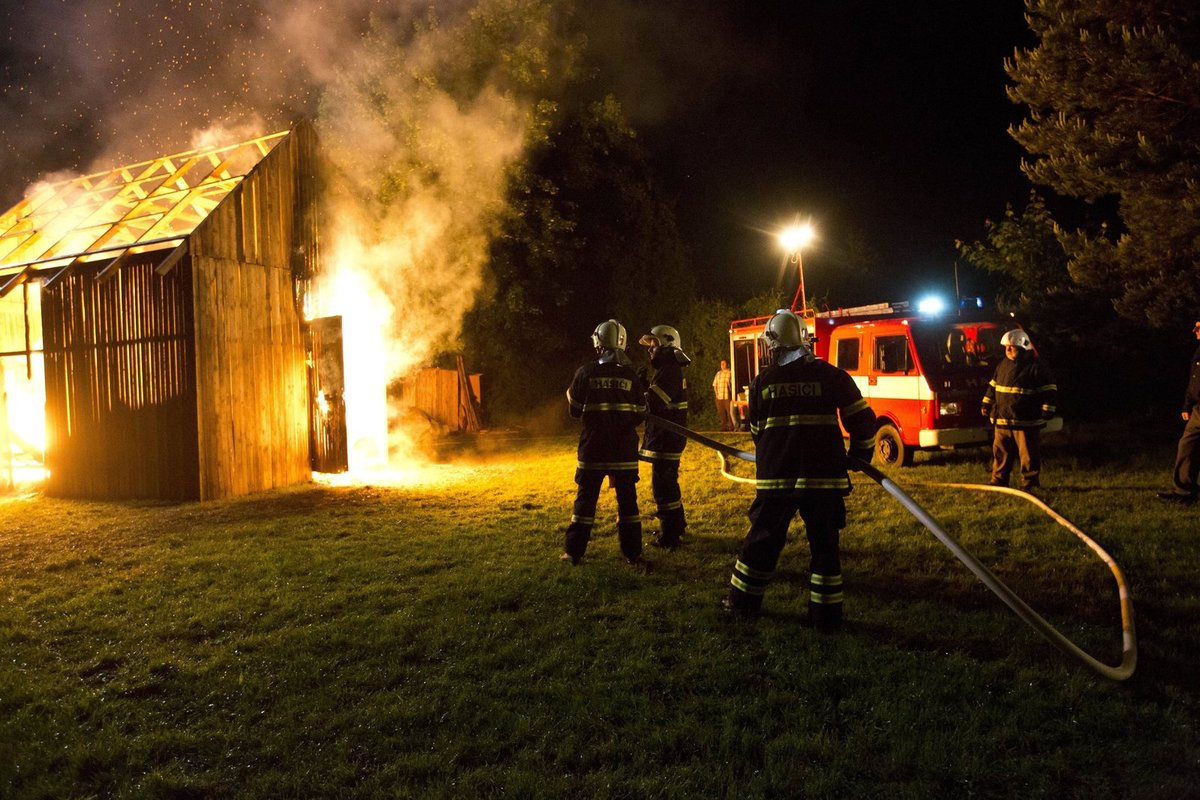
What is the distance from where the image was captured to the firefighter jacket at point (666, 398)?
7516mm

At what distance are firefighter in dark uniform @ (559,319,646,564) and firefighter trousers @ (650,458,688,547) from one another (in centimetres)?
56

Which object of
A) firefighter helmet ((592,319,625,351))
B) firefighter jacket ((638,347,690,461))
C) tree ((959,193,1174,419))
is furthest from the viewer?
tree ((959,193,1174,419))

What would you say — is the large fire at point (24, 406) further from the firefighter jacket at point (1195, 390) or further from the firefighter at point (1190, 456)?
the firefighter jacket at point (1195, 390)

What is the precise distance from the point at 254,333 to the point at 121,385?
2.12 metres

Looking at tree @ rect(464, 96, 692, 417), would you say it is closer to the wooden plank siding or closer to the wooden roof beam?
the wooden plank siding

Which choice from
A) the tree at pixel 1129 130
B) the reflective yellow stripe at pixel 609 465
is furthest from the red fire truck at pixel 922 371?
the reflective yellow stripe at pixel 609 465

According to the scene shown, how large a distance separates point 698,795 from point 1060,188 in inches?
502

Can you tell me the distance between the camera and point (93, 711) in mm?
4164

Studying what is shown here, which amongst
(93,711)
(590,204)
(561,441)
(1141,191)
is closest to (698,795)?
(93,711)

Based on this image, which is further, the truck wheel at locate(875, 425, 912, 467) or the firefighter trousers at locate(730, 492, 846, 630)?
the truck wheel at locate(875, 425, 912, 467)

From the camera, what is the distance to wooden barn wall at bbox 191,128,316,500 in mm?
11344

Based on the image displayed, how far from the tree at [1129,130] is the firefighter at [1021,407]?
4.04 metres

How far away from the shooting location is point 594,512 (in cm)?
659

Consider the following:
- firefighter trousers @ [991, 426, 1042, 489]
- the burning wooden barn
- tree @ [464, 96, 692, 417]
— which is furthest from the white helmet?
tree @ [464, 96, 692, 417]
